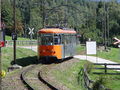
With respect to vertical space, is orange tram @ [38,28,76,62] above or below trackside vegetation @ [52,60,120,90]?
above

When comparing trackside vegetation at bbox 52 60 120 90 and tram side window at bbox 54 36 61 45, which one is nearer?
trackside vegetation at bbox 52 60 120 90

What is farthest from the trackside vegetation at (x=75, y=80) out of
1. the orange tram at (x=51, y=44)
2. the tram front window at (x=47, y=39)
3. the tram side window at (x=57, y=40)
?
the tram front window at (x=47, y=39)

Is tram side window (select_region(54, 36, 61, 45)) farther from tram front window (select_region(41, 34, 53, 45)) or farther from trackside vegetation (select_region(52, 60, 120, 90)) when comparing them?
trackside vegetation (select_region(52, 60, 120, 90))

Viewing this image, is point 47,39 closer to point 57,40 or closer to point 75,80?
point 57,40

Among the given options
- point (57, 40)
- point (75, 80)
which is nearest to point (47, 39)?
point (57, 40)

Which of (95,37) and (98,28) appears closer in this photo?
(95,37)

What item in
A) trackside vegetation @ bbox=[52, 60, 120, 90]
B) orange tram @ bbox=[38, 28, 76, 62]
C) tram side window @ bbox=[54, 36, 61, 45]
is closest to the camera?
trackside vegetation @ bbox=[52, 60, 120, 90]

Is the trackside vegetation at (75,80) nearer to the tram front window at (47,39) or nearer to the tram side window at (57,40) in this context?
the tram side window at (57,40)

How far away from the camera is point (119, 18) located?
11288 cm

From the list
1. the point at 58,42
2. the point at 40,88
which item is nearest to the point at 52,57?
the point at 58,42

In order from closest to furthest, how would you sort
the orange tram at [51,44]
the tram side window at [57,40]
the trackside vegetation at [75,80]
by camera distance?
the trackside vegetation at [75,80], the orange tram at [51,44], the tram side window at [57,40]

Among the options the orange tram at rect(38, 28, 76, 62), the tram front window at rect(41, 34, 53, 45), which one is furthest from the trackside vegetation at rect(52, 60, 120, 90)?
the tram front window at rect(41, 34, 53, 45)

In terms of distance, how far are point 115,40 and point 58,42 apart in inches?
912

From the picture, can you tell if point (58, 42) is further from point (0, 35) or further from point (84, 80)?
point (0, 35)
